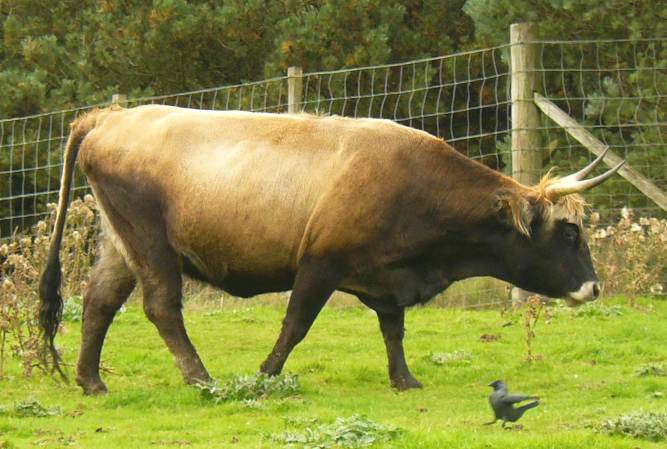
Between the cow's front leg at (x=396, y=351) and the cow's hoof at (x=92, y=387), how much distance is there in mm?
2100

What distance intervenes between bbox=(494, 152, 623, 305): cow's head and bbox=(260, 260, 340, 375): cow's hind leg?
1.39 meters

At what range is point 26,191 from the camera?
2453 cm

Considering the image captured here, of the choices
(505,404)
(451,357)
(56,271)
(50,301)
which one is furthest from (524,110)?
(505,404)

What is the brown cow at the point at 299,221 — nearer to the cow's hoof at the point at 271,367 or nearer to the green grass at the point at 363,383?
the cow's hoof at the point at 271,367

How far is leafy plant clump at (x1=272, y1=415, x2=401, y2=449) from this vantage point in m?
7.91

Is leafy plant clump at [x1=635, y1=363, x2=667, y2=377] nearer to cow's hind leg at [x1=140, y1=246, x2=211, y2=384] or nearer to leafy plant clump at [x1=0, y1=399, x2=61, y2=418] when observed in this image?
cow's hind leg at [x1=140, y1=246, x2=211, y2=384]

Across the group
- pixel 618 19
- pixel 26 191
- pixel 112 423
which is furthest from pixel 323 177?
pixel 26 191

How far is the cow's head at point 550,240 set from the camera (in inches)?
422

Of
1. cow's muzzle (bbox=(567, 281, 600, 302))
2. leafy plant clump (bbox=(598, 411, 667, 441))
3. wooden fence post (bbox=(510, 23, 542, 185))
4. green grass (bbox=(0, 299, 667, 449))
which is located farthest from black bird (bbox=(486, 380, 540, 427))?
wooden fence post (bbox=(510, 23, 542, 185))

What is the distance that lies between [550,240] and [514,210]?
411 millimetres

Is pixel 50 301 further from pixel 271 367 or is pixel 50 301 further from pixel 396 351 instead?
pixel 396 351

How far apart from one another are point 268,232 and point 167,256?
75 cm

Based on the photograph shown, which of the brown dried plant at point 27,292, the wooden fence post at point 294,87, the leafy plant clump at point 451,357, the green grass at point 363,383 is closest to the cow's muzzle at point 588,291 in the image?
the green grass at point 363,383

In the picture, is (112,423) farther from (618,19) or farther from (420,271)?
(618,19)
